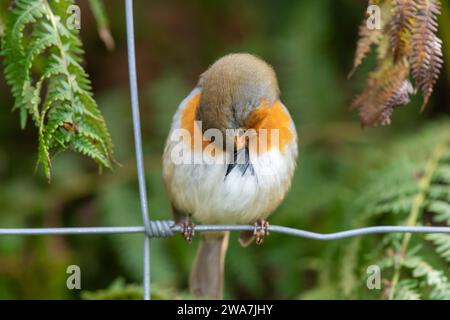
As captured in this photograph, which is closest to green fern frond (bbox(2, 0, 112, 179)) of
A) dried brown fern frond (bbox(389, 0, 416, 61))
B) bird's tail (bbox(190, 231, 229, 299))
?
bird's tail (bbox(190, 231, 229, 299))

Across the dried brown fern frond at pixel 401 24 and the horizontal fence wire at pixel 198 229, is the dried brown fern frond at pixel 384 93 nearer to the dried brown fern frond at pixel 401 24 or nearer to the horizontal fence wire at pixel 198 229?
the dried brown fern frond at pixel 401 24

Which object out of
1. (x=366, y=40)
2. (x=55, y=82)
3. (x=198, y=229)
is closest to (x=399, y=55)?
(x=366, y=40)

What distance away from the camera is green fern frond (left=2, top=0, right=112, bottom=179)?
7.74ft

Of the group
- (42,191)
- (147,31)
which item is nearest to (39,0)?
(42,191)

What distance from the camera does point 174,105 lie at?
4238mm

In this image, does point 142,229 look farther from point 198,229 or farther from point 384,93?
point 384,93

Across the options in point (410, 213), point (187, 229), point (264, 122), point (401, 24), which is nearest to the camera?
point (401, 24)

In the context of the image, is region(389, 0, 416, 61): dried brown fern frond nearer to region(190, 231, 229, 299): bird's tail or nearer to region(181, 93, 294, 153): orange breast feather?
region(181, 93, 294, 153): orange breast feather

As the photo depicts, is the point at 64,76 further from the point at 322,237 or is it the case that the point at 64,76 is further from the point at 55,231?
the point at 322,237

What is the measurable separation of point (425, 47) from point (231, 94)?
A: 2.21 ft

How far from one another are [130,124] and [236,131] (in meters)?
1.81

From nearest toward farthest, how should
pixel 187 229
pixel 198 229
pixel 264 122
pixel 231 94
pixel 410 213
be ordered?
pixel 198 229
pixel 231 94
pixel 264 122
pixel 187 229
pixel 410 213

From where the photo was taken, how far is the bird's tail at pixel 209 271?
3.14 metres

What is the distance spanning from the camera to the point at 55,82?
2414 mm
